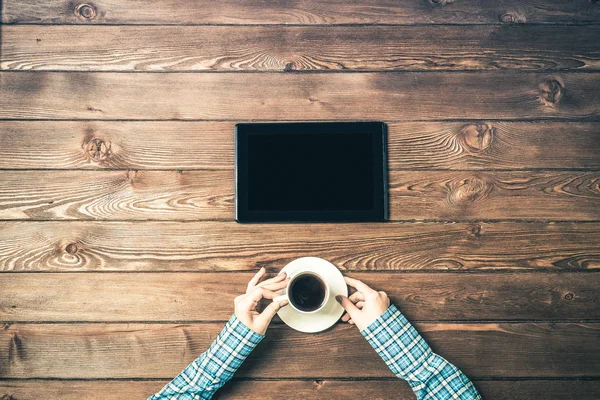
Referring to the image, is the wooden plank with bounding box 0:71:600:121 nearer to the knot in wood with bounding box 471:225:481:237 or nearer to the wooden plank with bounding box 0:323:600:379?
the knot in wood with bounding box 471:225:481:237

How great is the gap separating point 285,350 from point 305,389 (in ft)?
0.40

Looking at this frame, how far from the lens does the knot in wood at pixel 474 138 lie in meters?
1.25

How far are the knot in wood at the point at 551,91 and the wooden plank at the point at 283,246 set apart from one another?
36 centimetres

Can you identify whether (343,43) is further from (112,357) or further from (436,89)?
(112,357)

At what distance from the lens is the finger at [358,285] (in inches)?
45.5

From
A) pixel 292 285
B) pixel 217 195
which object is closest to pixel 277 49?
pixel 217 195

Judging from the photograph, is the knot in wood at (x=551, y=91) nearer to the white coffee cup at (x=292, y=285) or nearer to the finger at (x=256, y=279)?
the white coffee cup at (x=292, y=285)

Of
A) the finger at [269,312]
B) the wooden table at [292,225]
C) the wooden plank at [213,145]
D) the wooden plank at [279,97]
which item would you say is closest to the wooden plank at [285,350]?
the wooden table at [292,225]

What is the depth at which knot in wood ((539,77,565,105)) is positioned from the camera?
1264mm

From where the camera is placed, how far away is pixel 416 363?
1119 millimetres

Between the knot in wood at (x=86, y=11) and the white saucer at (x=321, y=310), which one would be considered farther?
the knot in wood at (x=86, y=11)

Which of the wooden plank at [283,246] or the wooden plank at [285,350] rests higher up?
the wooden plank at [283,246]

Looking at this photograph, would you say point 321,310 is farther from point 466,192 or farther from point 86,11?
point 86,11

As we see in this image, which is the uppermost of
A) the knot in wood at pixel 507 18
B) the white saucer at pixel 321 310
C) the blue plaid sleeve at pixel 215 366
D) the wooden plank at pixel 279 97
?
the knot in wood at pixel 507 18
